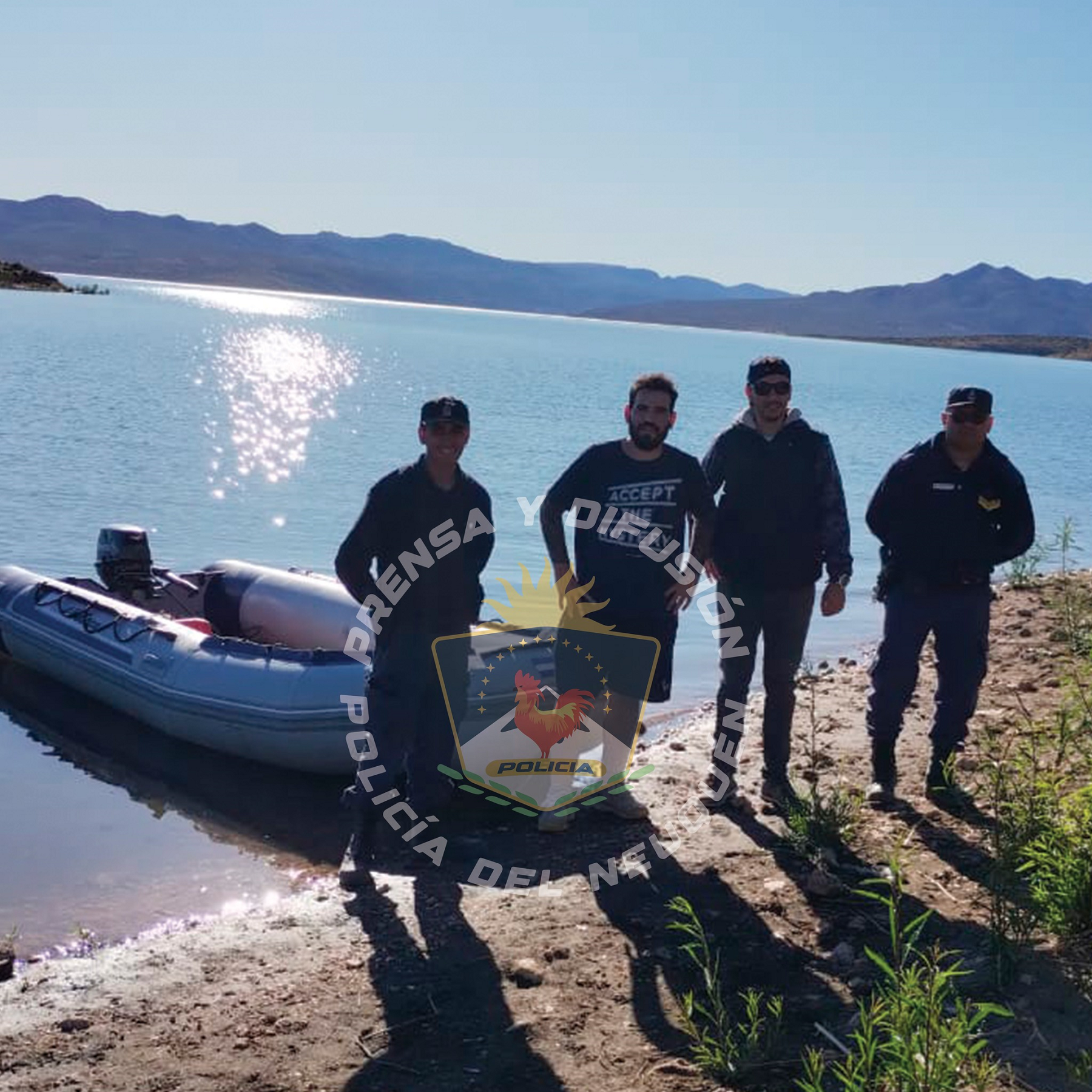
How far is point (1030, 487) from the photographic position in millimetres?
26500

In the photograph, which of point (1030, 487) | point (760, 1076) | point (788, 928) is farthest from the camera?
point (1030, 487)

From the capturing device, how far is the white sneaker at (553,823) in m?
5.82

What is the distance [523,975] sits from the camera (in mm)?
4141

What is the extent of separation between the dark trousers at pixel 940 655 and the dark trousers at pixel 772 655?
1.25 feet

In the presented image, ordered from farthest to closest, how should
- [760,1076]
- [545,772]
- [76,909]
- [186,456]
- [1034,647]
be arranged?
[186,456], [1034,647], [545,772], [76,909], [760,1076]

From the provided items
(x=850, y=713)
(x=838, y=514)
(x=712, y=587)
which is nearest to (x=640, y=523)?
(x=838, y=514)

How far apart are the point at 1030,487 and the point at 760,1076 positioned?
25.4 metres

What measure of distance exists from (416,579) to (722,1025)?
7.24ft

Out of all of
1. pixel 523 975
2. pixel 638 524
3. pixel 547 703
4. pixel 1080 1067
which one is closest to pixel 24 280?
pixel 547 703

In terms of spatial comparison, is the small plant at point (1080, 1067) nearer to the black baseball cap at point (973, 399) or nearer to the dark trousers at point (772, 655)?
the dark trousers at point (772, 655)

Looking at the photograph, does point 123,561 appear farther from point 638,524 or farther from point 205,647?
point 638,524

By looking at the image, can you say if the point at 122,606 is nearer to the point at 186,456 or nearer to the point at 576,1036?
the point at 576,1036

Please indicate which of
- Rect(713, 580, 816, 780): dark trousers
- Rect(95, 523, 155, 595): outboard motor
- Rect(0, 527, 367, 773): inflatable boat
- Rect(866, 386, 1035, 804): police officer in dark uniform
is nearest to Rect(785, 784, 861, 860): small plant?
Rect(866, 386, 1035, 804): police officer in dark uniform

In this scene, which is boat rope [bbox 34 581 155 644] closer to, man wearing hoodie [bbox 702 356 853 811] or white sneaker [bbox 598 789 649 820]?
white sneaker [bbox 598 789 649 820]
